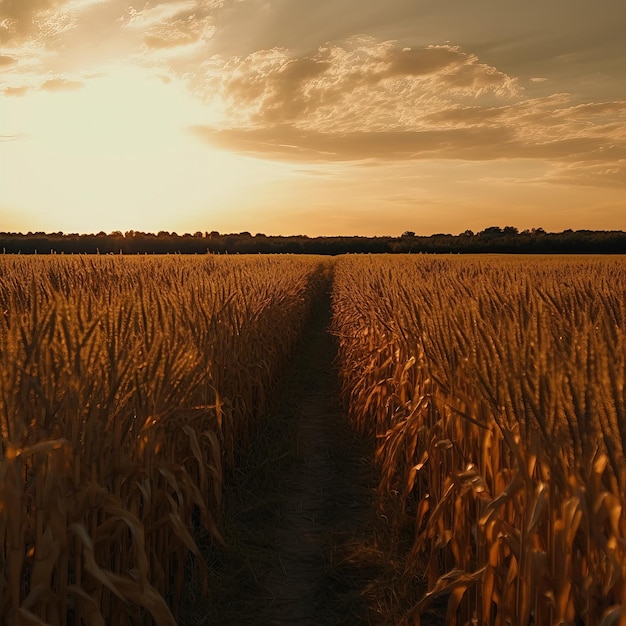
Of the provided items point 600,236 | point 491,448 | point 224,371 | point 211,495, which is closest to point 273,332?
point 224,371

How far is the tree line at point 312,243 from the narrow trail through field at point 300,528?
1795 inches

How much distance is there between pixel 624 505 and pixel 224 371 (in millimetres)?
3589

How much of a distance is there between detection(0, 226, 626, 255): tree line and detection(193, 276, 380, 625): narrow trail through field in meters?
45.6

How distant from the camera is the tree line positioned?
5494 centimetres

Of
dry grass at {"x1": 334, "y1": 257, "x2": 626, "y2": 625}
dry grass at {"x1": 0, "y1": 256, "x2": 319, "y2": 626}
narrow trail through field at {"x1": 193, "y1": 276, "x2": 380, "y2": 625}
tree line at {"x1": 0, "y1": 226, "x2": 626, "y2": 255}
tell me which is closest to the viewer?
dry grass at {"x1": 334, "y1": 257, "x2": 626, "y2": 625}

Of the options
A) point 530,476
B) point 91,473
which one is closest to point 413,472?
point 530,476

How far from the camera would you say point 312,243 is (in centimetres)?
7400

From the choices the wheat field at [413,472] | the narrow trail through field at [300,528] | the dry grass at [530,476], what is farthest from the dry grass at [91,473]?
the dry grass at [530,476]

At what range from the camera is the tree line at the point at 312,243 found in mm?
54938

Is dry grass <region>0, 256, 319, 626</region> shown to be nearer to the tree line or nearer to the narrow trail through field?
the narrow trail through field

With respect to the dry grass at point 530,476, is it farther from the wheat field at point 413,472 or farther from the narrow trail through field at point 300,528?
the narrow trail through field at point 300,528

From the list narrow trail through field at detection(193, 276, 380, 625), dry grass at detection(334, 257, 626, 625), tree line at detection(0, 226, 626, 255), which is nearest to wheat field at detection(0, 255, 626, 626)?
dry grass at detection(334, 257, 626, 625)

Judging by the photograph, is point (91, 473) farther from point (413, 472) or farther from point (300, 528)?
point (300, 528)

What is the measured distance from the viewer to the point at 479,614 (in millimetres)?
2785
